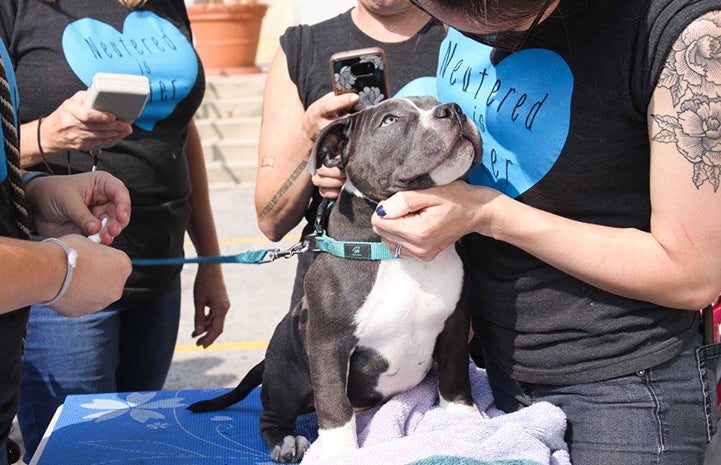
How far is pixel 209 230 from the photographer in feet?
12.4

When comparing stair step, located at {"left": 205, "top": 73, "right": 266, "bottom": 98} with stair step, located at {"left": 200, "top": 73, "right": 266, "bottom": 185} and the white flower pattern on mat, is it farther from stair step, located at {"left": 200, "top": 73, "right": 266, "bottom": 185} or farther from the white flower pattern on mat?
the white flower pattern on mat

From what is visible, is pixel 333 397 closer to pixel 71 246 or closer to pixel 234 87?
pixel 71 246

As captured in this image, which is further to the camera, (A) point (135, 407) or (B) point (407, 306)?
(A) point (135, 407)

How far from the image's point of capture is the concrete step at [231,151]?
35.9ft

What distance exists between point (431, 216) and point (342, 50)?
100 centimetres

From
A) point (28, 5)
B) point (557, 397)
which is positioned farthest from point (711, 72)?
point (28, 5)

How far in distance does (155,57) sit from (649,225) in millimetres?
1972

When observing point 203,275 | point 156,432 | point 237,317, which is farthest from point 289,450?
point 237,317

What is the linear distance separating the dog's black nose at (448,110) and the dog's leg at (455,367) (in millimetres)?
541

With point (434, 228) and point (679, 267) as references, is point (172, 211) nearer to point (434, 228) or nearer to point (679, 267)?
point (434, 228)

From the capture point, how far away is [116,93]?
2.47 metres

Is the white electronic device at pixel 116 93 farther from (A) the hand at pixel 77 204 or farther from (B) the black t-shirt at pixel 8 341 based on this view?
(B) the black t-shirt at pixel 8 341

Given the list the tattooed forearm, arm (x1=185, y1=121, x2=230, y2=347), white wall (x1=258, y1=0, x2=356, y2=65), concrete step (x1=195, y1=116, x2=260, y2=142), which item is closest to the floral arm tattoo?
the tattooed forearm

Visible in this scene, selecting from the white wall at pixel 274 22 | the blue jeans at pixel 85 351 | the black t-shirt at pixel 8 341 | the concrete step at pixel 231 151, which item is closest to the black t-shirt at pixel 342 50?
the blue jeans at pixel 85 351
